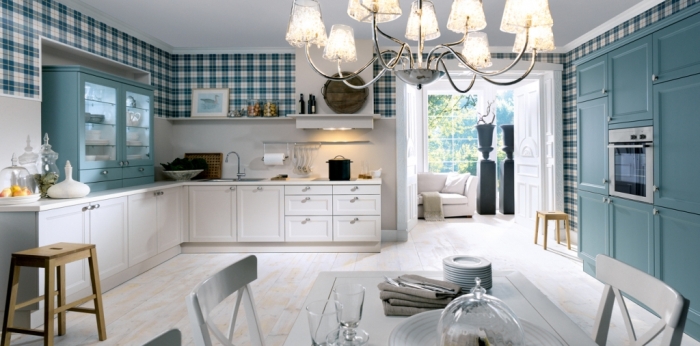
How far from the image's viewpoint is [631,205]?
3.18m

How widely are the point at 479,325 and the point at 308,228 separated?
159 inches

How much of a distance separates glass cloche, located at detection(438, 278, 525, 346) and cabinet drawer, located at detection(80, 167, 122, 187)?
12.4 ft

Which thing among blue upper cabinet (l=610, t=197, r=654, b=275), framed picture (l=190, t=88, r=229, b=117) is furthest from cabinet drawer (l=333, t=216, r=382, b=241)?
blue upper cabinet (l=610, t=197, r=654, b=275)

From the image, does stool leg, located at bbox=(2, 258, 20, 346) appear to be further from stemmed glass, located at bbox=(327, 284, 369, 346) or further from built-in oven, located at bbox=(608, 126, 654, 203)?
built-in oven, located at bbox=(608, 126, 654, 203)

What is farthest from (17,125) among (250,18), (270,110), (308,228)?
(308,228)

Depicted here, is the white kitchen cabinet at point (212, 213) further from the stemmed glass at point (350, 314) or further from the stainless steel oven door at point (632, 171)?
the stemmed glass at point (350, 314)

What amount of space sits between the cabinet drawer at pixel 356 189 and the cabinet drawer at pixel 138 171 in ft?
6.89

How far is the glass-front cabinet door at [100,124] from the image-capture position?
145 inches

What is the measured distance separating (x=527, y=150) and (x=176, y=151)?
4.92 metres

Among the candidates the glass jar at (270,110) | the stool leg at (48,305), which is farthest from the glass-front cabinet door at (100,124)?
the glass jar at (270,110)

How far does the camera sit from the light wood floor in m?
2.75

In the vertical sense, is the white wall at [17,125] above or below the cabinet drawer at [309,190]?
above

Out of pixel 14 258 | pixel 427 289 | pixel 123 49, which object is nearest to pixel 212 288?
pixel 427 289

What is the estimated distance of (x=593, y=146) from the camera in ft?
12.3
